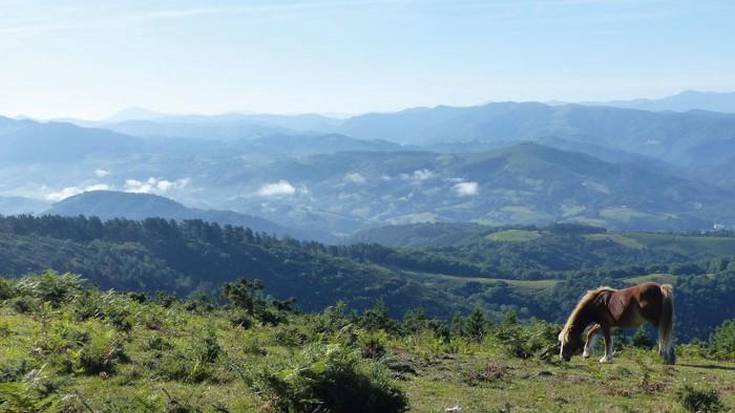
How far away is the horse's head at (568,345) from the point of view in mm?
16891

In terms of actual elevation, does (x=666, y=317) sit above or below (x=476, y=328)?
above

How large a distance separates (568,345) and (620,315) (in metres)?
Result: 1.60

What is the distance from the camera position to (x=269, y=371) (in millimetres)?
10375

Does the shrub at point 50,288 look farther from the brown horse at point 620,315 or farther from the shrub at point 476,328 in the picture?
the brown horse at point 620,315

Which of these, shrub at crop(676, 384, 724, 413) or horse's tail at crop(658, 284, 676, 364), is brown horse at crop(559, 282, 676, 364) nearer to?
horse's tail at crop(658, 284, 676, 364)

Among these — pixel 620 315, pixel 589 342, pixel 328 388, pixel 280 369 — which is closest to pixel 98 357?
pixel 280 369

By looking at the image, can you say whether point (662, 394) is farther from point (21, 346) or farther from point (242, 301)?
point (242, 301)

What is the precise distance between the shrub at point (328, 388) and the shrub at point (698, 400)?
5.20 m

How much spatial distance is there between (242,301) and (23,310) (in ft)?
28.6

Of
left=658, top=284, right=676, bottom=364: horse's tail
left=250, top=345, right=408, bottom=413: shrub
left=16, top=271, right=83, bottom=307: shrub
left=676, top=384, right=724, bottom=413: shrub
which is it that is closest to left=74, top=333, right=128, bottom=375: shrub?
left=250, top=345, right=408, bottom=413: shrub

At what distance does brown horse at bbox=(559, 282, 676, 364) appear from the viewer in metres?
16.2

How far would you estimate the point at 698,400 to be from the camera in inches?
438

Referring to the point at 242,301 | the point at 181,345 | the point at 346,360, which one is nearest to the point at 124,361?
the point at 181,345

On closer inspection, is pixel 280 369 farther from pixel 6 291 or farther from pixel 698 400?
pixel 6 291
